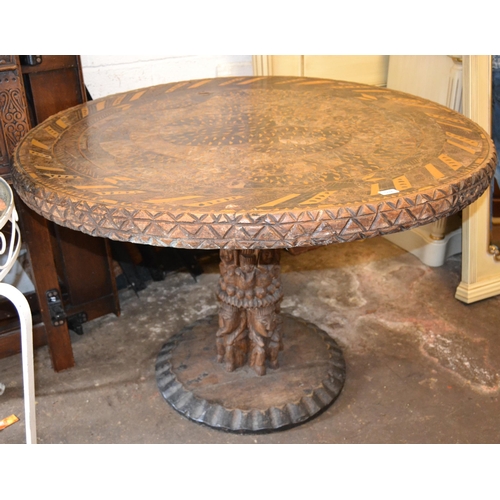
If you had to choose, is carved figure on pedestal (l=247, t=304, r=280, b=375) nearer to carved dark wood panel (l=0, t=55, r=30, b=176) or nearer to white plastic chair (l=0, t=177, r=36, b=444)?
white plastic chair (l=0, t=177, r=36, b=444)

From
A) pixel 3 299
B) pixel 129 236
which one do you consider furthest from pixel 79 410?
pixel 129 236

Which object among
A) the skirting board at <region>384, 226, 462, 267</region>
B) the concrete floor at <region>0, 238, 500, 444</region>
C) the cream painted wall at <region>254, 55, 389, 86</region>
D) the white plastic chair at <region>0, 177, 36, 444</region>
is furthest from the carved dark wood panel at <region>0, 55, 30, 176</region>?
the skirting board at <region>384, 226, 462, 267</region>

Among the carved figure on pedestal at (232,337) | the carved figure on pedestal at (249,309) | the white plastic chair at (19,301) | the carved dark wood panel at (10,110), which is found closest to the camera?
the white plastic chair at (19,301)

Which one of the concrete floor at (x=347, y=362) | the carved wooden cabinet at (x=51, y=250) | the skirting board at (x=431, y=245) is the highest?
the carved wooden cabinet at (x=51, y=250)

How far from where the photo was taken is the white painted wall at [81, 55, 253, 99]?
268 centimetres

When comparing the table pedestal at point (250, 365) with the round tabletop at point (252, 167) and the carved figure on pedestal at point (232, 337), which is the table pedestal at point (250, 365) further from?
the round tabletop at point (252, 167)

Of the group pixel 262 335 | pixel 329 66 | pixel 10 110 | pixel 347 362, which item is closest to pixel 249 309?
pixel 262 335

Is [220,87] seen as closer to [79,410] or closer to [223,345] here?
[223,345]

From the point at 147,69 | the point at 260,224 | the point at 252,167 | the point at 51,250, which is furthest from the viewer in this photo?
the point at 147,69

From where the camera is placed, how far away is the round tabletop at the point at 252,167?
1.32 metres

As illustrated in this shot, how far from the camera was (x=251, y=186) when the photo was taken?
1457 mm

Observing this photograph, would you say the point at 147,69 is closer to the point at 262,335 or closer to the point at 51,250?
the point at 51,250

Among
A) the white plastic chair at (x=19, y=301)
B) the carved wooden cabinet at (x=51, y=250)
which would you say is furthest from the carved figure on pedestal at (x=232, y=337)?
the white plastic chair at (x=19, y=301)

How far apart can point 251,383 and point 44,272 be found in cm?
88
